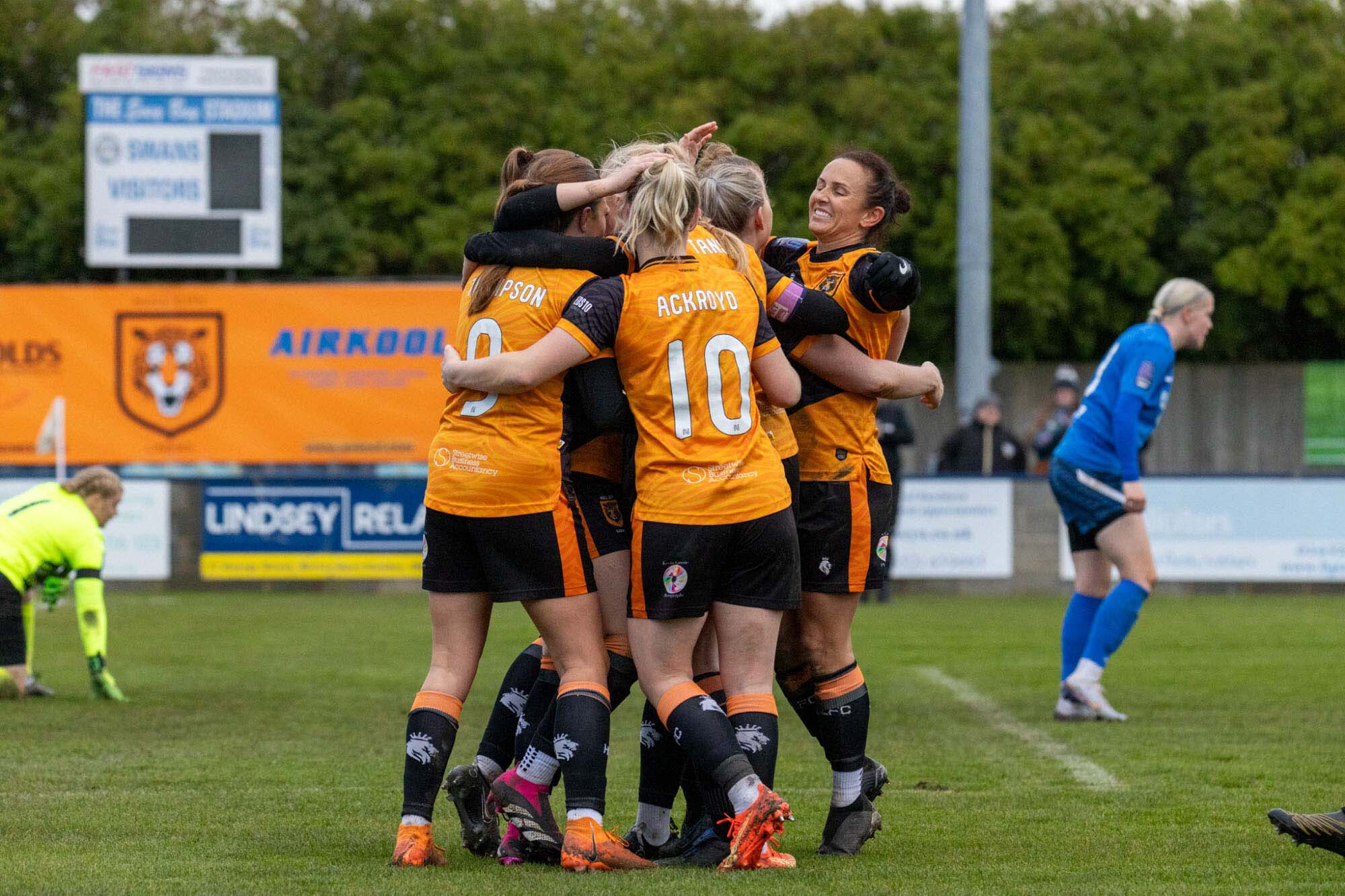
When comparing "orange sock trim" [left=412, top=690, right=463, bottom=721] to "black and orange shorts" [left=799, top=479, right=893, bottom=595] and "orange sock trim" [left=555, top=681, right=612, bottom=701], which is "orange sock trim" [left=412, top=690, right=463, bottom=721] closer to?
"orange sock trim" [left=555, top=681, right=612, bottom=701]

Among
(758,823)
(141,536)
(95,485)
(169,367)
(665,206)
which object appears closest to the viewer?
(758,823)

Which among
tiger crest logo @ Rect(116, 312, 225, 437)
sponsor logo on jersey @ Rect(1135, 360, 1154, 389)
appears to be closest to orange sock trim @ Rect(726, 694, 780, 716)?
sponsor logo on jersey @ Rect(1135, 360, 1154, 389)

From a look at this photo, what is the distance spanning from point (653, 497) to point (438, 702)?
0.84m

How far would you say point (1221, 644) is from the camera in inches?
474

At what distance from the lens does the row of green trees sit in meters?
28.5

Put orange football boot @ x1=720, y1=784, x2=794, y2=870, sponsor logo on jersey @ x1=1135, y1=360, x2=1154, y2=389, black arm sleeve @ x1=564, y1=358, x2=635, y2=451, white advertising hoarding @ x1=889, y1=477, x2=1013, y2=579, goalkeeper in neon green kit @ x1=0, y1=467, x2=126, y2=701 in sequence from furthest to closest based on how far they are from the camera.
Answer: white advertising hoarding @ x1=889, y1=477, x2=1013, y2=579 → goalkeeper in neon green kit @ x1=0, y1=467, x2=126, y2=701 → sponsor logo on jersey @ x1=1135, y1=360, x2=1154, y2=389 → black arm sleeve @ x1=564, y1=358, x2=635, y2=451 → orange football boot @ x1=720, y1=784, x2=794, y2=870

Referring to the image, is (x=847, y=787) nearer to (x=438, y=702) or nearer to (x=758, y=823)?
(x=758, y=823)

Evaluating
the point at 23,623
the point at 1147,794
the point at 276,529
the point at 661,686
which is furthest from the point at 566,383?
the point at 276,529

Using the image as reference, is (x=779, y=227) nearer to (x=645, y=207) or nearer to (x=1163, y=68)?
(x=1163, y=68)

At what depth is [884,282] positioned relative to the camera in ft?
15.8

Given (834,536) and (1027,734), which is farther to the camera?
(1027,734)

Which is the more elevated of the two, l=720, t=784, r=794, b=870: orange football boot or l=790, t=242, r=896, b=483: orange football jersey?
l=790, t=242, r=896, b=483: orange football jersey

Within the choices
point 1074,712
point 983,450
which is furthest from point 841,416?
point 983,450

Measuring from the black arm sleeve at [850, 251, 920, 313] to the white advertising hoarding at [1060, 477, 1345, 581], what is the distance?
12.4 meters
